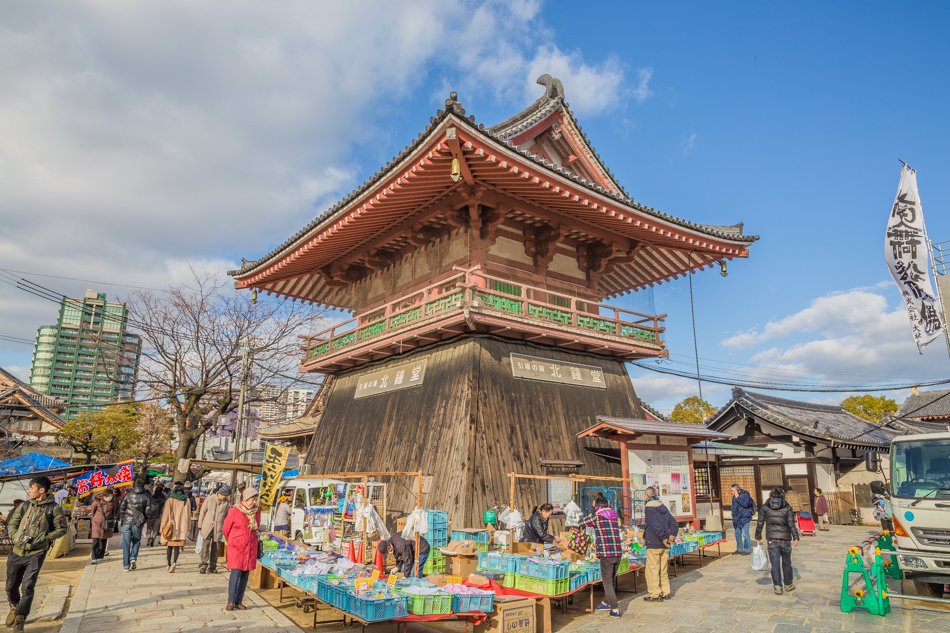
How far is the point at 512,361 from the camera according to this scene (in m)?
15.6

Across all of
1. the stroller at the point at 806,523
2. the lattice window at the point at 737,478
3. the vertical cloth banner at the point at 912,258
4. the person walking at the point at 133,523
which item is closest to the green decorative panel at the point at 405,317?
the person walking at the point at 133,523

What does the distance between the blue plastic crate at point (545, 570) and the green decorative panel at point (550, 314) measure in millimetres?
7513

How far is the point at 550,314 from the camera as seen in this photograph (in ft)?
52.3

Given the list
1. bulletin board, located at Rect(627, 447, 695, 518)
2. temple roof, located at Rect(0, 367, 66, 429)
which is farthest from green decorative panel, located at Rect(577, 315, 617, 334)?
temple roof, located at Rect(0, 367, 66, 429)

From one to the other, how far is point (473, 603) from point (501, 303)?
869 centimetres

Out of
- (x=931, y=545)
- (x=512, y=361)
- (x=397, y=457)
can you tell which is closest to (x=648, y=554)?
(x=931, y=545)

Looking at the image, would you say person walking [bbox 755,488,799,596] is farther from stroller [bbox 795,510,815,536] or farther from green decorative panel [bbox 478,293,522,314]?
stroller [bbox 795,510,815,536]

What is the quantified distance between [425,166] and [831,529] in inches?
814

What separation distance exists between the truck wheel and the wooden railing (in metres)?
9.02

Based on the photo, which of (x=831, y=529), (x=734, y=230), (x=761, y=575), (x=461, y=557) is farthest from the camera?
(x=831, y=529)

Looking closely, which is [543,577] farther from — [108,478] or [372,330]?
[108,478]

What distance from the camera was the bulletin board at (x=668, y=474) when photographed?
14320 millimetres

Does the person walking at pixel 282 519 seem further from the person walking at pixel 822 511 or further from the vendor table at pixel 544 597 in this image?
the person walking at pixel 822 511

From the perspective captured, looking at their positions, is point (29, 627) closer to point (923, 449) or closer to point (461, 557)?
point (461, 557)
